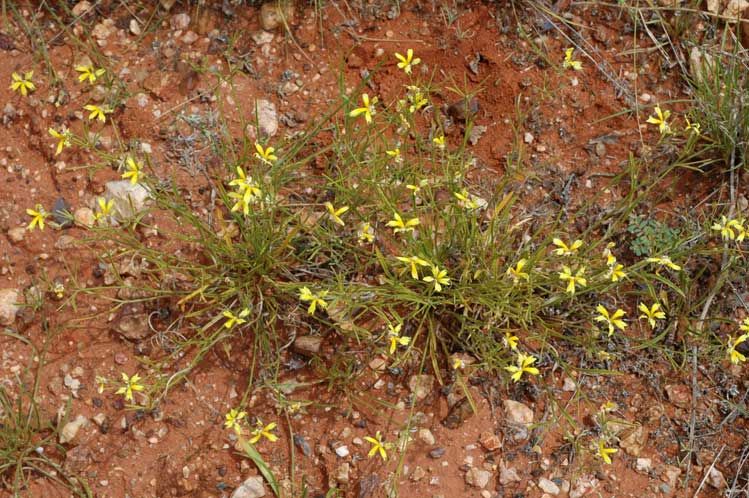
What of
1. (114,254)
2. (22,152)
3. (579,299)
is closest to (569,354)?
(579,299)

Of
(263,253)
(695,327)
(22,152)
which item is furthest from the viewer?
(22,152)

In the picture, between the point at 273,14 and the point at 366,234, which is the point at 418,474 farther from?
the point at 273,14

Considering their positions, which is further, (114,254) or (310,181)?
(310,181)

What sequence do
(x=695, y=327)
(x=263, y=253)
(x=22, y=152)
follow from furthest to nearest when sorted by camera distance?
(x=22, y=152)
(x=695, y=327)
(x=263, y=253)

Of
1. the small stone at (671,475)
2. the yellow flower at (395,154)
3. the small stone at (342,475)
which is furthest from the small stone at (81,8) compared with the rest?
the small stone at (671,475)

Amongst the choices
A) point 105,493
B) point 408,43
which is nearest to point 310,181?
point 408,43

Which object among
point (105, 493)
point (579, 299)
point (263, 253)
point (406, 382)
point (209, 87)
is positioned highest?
point (209, 87)

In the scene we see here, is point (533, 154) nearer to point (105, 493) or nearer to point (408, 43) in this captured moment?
point (408, 43)

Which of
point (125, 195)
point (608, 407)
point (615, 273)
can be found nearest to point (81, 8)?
point (125, 195)

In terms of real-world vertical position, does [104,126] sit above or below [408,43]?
below
